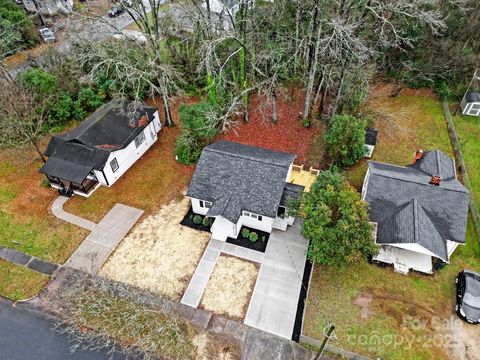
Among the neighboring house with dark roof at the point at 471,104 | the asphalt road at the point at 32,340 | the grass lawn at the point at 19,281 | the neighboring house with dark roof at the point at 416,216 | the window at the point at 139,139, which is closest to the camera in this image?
the asphalt road at the point at 32,340

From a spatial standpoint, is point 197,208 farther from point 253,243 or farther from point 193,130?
point 193,130

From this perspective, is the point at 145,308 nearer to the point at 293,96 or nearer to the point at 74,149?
the point at 74,149

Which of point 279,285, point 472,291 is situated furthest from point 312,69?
point 472,291

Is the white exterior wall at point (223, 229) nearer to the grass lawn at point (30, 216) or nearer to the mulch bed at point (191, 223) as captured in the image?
the mulch bed at point (191, 223)

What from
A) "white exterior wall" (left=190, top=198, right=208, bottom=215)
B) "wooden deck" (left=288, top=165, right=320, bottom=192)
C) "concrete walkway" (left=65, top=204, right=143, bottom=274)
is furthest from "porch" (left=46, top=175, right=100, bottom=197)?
"wooden deck" (left=288, top=165, right=320, bottom=192)

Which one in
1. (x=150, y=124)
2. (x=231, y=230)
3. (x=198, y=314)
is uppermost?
(x=150, y=124)

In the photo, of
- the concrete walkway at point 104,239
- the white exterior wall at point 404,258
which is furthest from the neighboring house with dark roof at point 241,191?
the white exterior wall at point 404,258

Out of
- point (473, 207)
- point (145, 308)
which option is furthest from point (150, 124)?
point (473, 207)
